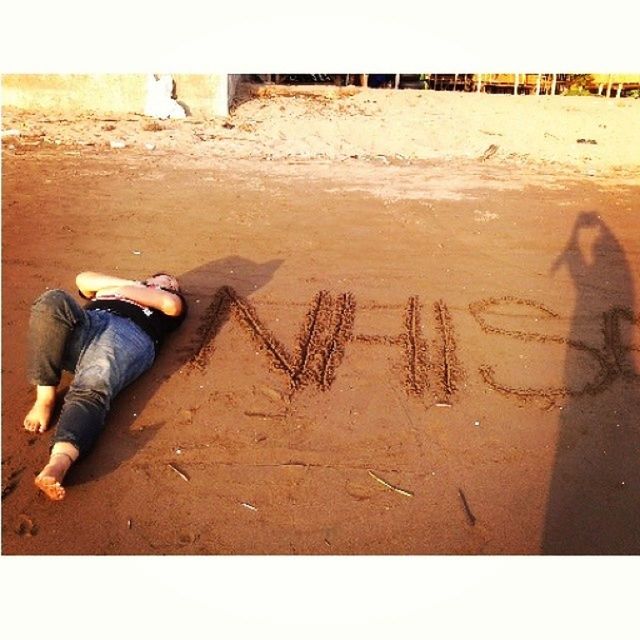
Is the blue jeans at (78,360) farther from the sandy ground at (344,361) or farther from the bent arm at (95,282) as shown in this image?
the bent arm at (95,282)

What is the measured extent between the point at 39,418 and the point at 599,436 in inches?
115

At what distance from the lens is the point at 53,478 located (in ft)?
7.58

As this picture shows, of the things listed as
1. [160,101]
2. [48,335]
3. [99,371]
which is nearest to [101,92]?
[160,101]

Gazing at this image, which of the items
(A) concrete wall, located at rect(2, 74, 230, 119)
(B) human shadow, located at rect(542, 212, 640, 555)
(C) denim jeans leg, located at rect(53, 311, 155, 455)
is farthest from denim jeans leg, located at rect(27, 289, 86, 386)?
(A) concrete wall, located at rect(2, 74, 230, 119)

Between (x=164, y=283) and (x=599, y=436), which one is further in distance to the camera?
(x=164, y=283)

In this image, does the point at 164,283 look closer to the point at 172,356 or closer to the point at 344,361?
the point at 172,356

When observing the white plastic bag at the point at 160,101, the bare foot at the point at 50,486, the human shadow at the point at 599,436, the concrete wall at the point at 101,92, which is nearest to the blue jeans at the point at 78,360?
the bare foot at the point at 50,486

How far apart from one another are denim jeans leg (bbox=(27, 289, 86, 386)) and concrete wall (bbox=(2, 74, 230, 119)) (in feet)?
23.8

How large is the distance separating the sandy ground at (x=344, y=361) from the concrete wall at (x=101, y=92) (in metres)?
2.18

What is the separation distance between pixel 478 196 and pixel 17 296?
15.8ft

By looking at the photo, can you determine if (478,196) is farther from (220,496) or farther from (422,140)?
(220,496)

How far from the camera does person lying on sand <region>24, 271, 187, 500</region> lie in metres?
2.53

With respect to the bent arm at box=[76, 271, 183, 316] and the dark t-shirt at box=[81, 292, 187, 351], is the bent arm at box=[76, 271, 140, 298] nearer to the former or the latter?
the bent arm at box=[76, 271, 183, 316]
